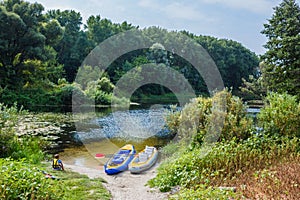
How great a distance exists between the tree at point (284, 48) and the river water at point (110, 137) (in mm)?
5737

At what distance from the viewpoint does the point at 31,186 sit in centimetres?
438

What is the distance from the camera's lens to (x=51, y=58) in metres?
30.5

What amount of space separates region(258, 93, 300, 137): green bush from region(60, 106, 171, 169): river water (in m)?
5.14

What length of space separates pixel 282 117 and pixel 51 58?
2672 cm

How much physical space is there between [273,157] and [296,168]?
1345 mm

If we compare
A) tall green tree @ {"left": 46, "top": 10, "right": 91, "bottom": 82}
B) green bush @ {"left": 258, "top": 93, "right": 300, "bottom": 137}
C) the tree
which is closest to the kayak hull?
green bush @ {"left": 258, "top": 93, "right": 300, "bottom": 137}

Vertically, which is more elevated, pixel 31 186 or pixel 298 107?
pixel 298 107

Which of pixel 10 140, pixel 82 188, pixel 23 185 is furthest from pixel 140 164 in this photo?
pixel 23 185

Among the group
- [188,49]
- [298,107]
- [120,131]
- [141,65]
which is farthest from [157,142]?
[188,49]

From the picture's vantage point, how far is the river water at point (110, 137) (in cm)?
1187

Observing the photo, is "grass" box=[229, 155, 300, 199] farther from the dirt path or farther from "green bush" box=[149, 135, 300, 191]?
the dirt path

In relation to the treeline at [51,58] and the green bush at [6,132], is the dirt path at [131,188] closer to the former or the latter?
the green bush at [6,132]

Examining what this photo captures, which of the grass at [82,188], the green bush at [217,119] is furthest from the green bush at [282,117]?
the grass at [82,188]

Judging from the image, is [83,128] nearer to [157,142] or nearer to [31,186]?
[157,142]
